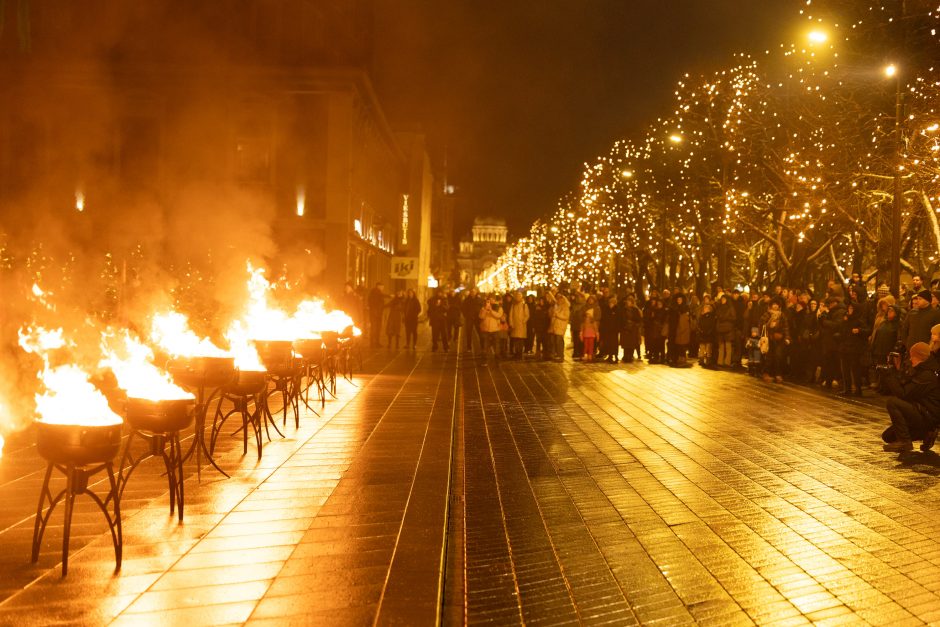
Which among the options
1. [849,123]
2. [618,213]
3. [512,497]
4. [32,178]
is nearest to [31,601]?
[512,497]

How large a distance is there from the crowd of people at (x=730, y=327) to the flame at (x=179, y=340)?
322 inches

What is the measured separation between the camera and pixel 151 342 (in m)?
10.7

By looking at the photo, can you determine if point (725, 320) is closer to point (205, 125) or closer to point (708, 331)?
point (708, 331)

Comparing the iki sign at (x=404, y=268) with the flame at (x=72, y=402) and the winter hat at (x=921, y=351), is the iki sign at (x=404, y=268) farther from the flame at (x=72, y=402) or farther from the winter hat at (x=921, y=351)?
the flame at (x=72, y=402)

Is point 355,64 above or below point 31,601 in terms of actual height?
above

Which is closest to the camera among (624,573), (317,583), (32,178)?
(317,583)

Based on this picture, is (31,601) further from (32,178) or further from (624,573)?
(32,178)

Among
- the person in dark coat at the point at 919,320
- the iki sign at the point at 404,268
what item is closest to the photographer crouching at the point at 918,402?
the person in dark coat at the point at 919,320

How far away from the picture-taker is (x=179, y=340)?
969 cm

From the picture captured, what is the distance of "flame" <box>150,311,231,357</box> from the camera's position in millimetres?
9195

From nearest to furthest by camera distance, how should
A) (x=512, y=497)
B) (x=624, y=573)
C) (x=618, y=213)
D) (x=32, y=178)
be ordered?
1. (x=624, y=573)
2. (x=512, y=497)
3. (x=32, y=178)
4. (x=618, y=213)

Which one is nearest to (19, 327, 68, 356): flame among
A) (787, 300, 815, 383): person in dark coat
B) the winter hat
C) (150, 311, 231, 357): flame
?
(150, 311, 231, 357): flame

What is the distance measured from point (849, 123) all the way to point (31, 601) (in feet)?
92.2

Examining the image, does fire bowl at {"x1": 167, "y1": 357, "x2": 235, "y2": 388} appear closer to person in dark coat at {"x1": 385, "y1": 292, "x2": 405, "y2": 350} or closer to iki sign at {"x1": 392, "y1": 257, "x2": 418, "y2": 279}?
person in dark coat at {"x1": 385, "y1": 292, "x2": 405, "y2": 350}
